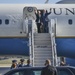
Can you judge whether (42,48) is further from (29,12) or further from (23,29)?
(29,12)

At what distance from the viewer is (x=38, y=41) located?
29234 millimetres

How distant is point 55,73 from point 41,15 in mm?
16089

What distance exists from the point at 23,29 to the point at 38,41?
1.30 meters

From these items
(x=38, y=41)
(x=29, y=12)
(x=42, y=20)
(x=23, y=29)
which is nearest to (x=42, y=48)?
(x=38, y=41)

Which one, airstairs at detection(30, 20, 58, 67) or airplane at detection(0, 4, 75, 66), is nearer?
airstairs at detection(30, 20, 58, 67)

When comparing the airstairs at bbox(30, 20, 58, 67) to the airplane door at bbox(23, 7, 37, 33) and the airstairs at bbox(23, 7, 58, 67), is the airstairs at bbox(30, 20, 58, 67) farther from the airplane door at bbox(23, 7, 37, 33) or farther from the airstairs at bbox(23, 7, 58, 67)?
the airplane door at bbox(23, 7, 37, 33)

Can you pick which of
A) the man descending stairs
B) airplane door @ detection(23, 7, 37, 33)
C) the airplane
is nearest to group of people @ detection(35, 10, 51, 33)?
the airplane

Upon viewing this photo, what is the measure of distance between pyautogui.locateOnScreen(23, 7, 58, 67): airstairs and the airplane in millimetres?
422

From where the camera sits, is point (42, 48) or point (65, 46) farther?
point (65, 46)

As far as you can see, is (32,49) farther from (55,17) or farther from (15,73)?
(15,73)

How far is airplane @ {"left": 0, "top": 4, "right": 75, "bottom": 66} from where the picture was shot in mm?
29406

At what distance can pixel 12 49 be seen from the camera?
29766 mm

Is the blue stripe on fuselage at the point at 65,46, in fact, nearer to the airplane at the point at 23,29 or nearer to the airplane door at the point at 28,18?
the airplane at the point at 23,29

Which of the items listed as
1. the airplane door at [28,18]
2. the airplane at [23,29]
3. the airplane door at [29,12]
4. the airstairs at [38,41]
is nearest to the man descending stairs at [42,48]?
the airstairs at [38,41]
